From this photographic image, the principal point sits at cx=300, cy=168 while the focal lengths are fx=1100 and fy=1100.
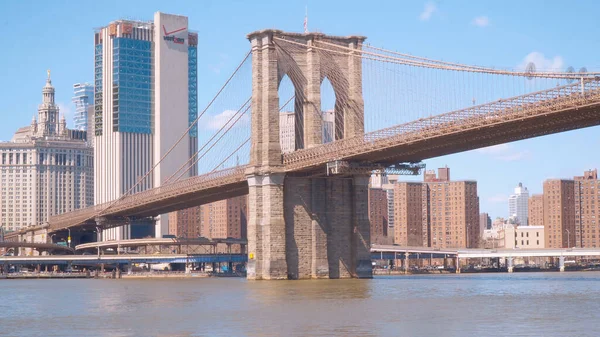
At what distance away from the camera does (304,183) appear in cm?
7869

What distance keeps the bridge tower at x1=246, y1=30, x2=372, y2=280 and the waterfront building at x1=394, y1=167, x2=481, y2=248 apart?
10840 cm

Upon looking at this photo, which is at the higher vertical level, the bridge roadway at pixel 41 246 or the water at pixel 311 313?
the bridge roadway at pixel 41 246

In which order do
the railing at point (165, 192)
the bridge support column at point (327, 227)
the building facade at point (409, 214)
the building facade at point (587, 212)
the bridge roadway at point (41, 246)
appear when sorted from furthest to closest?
the building facade at point (409, 214)
the building facade at point (587, 212)
the bridge roadway at point (41, 246)
the railing at point (165, 192)
the bridge support column at point (327, 227)

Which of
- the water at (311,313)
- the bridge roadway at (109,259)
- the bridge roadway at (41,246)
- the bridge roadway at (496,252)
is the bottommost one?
the bridge roadway at (496,252)

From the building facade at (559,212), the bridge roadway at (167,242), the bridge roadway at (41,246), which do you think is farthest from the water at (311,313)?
the building facade at (559,212)

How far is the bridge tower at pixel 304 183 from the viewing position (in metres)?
76.8

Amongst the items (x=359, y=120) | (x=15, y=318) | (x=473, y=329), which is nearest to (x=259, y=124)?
(x=359, y=120)

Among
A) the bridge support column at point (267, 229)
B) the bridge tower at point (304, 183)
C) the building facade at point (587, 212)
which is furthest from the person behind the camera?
the building facade at point (587, 212)

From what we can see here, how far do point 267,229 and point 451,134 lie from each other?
1908cm

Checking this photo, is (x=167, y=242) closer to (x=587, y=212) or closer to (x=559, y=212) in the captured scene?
(x=559, y=212)

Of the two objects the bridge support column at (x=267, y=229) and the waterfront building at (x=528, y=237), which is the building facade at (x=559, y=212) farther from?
the bridge support column at (x=267, y=229)

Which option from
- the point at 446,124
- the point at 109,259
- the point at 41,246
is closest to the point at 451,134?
the point at 446,124

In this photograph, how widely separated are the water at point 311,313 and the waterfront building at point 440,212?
126327 millimetres

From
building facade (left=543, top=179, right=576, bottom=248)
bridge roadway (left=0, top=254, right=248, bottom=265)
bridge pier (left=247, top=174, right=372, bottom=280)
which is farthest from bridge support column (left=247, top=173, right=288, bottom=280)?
building facade (left=543, top=179, right=576, bottom=248)
